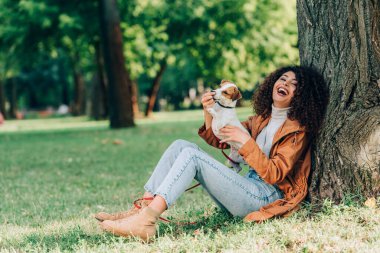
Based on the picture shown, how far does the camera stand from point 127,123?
65.0ft

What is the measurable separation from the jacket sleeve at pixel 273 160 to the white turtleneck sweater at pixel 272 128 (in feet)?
0.76

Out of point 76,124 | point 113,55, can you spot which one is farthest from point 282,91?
point 76,124

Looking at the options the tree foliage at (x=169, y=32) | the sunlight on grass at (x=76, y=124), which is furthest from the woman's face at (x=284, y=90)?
the sunlight on grass at (x=76, y=124)

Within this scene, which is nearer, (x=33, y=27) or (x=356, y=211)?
(x=356, y=211)

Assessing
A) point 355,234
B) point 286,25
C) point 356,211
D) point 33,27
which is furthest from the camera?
point 286,25

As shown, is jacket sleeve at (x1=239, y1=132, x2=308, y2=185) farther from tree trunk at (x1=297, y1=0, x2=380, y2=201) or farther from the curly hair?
tree trunk at (x1=297, y1=0, x2=380, y2=201)

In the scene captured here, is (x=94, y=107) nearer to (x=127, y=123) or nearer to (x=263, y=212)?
(x=127, y=123)

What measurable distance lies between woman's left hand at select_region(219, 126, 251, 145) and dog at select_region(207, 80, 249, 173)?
0.13ft

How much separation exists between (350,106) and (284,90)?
53 centimetres

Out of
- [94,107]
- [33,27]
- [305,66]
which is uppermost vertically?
[33,27]

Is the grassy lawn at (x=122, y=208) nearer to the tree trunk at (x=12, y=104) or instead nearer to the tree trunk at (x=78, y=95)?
the tree trunk at (x=78, y=95)

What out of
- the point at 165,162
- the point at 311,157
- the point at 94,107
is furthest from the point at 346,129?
the point at 94,107

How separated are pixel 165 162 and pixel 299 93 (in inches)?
46.7

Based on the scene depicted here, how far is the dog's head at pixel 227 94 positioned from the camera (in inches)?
186
